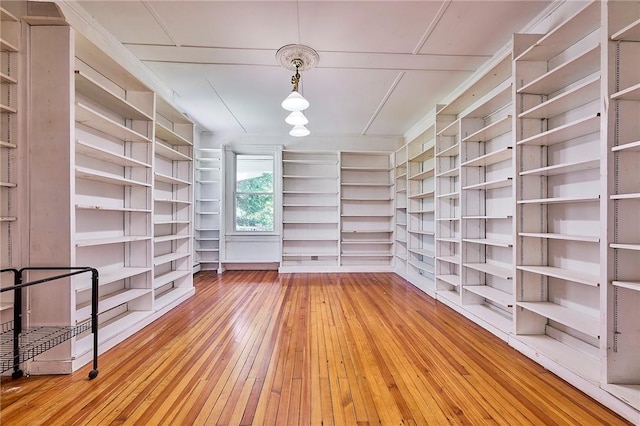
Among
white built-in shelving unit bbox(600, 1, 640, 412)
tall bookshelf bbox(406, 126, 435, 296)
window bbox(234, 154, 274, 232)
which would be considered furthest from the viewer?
window bbox(234, 154, 274, 232)

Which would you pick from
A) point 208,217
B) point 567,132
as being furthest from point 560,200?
point 208,217

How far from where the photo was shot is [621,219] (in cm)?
152

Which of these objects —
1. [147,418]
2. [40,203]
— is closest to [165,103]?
[40,203]

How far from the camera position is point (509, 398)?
158 cm

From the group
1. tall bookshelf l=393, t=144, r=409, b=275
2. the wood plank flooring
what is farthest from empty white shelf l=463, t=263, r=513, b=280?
tall bookshelf l=393, t=144, r=409, b=275

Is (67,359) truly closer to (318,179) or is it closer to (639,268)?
(639,268)

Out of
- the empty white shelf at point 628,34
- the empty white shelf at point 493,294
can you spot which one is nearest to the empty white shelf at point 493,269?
the empty white shelf at point 493,294

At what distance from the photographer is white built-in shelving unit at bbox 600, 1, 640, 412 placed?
1.51 m

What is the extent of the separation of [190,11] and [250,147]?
132 inches

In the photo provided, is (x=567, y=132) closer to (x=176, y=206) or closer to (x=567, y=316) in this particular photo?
(x=567, y=316)

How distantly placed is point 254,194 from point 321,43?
12.0 feet

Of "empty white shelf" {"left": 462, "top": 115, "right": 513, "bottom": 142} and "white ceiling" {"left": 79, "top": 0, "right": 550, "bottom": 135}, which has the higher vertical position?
"white ceiling" {"left": 79, "top": 0, "right": 550, "bottom": 135}

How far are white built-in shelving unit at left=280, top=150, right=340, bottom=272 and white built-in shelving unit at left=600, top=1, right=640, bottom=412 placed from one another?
13.4 ft

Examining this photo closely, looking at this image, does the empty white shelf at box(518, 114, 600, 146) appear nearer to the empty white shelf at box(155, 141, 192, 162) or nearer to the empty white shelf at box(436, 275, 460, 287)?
the empty white shelf at box(436, 275, 460, 287)
